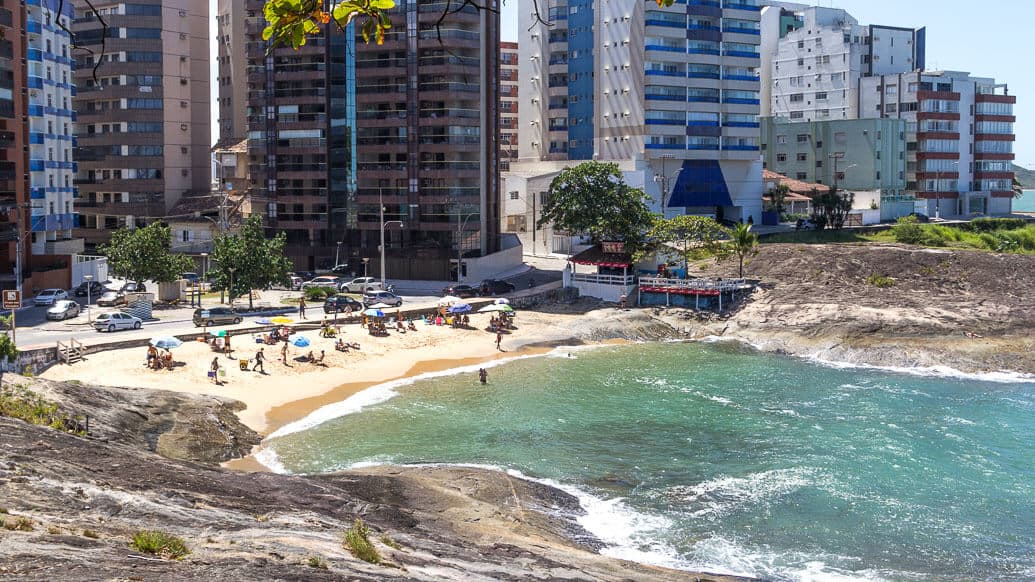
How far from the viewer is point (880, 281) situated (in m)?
91.8

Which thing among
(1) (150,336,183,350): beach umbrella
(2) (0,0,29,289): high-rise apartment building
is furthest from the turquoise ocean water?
(2) (0,0,29,289): high-rise apartment building

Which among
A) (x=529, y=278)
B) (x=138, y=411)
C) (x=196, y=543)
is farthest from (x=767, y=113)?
(x=196, y=543)

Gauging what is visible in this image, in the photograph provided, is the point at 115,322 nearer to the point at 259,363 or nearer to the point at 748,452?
the point at 259,363

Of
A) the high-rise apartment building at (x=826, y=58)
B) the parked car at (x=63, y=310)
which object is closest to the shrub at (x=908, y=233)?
the high-rise apartment building at (x=826, y=58)

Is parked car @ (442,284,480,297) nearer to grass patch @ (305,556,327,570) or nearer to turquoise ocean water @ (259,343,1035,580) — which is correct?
turquoise ocean water @ (259,343,1035,580)

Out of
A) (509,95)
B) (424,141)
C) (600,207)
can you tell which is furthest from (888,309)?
(509,95)

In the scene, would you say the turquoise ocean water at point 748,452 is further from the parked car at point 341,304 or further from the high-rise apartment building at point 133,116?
the high-rise apartment building at point 133,116

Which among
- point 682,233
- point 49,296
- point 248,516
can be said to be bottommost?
point 248,516

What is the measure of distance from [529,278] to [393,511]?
2674 inches

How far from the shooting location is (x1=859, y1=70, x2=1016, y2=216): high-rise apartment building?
483ft

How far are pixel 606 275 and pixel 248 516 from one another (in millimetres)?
65585

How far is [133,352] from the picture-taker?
64.6m

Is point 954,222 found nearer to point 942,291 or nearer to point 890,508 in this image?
point 942,291

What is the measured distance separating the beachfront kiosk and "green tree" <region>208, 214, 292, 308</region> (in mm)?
25705
